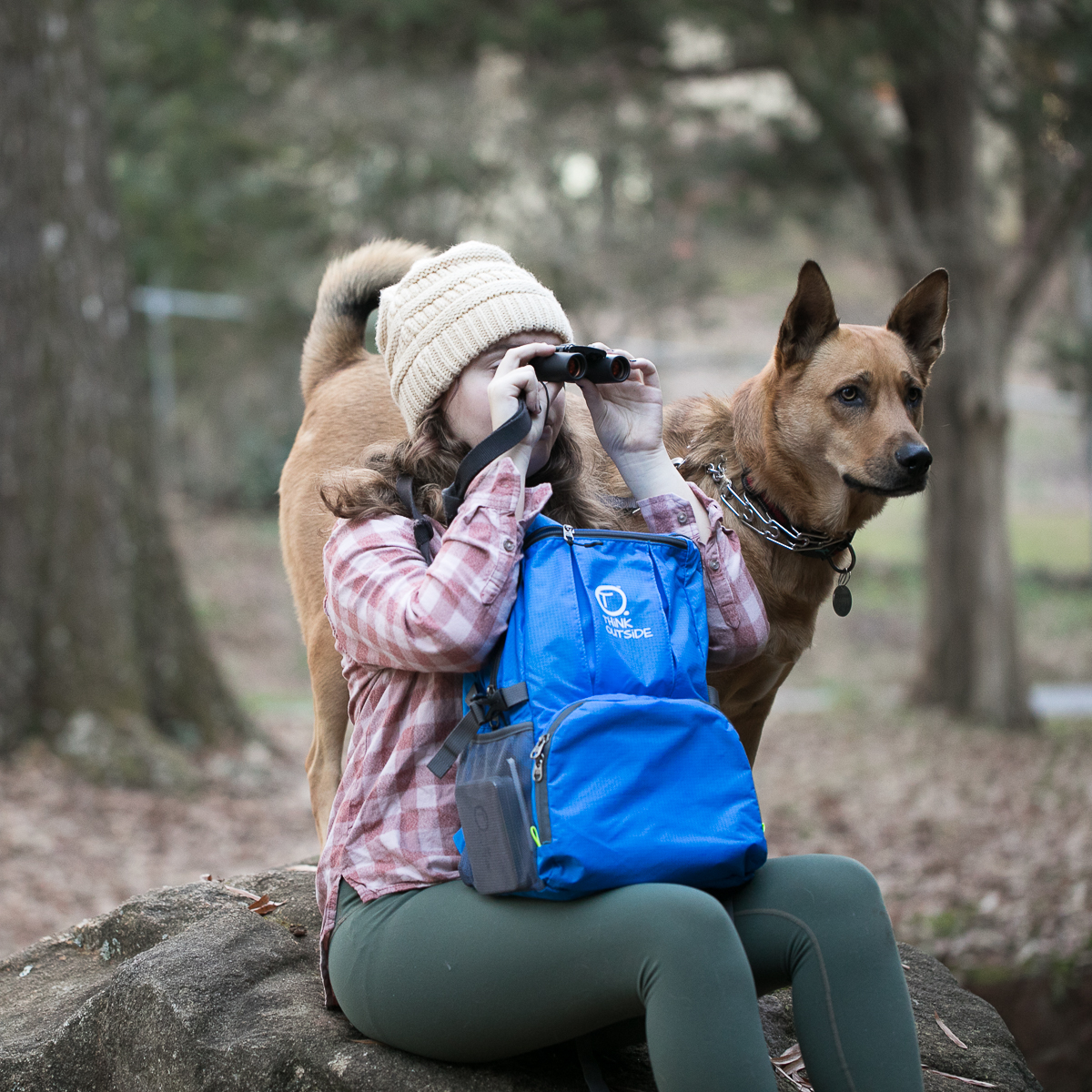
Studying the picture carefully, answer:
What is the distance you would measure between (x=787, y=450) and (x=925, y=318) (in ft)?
1.75

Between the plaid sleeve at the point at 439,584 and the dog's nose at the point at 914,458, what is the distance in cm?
125

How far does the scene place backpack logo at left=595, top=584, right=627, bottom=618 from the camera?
71.3 inches

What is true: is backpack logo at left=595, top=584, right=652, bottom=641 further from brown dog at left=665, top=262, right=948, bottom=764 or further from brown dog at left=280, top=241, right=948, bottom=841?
brown dog at left=665, top=262, right=948, bottom=764

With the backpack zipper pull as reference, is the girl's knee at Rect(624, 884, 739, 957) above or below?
below

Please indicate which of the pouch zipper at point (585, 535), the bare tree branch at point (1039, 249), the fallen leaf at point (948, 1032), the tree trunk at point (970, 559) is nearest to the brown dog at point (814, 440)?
the fallen leaf at point (948, 1032)

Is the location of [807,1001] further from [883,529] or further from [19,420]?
[883,529]

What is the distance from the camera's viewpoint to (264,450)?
1706cm

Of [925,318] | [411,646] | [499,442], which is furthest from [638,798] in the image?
[925,318]

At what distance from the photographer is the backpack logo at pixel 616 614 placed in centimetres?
180

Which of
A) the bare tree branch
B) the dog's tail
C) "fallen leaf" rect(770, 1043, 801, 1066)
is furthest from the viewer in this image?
the bare tree branch

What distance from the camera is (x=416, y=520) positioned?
79.8 inches

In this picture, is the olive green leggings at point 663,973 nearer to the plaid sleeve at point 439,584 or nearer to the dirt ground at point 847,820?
the plaid sleeve at point 439,584

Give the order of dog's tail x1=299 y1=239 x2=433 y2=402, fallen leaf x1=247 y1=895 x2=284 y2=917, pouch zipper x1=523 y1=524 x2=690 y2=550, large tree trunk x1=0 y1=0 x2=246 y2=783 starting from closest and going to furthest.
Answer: pouch zipper x1=523 y1=524 x2=690 y2=550, fallen leaf x1=247 y1=895 x2=284 y2=917, dog's tail x1=299 y1=239 x2=433 y2=402, large tree trunk x1=0 y1=0 x2=246 y2=783

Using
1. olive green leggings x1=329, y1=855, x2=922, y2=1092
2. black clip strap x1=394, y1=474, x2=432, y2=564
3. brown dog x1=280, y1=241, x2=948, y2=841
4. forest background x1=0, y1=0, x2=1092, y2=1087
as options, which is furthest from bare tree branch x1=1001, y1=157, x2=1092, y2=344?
olive green leggings x1=329, y1=855, x2=922, y2=1092
